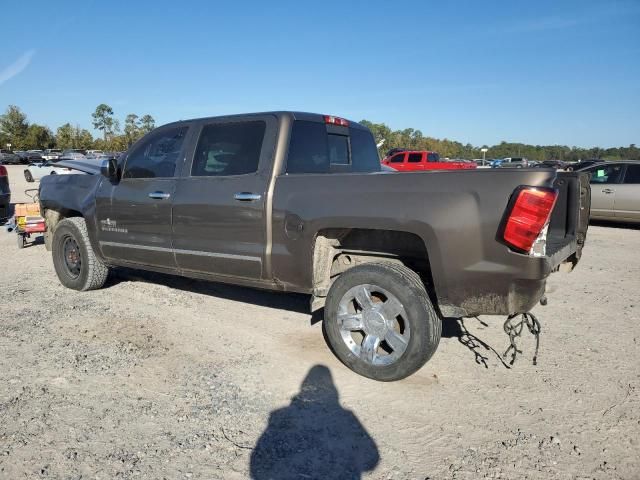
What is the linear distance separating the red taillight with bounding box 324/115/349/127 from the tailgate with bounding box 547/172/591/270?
79.9 inches

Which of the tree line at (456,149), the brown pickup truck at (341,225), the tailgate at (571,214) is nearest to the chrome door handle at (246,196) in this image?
the brown pickup truck at (341,225)

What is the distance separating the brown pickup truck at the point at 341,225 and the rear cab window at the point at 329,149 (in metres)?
0.02

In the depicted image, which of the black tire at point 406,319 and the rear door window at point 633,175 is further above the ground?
the rear door window at point 633,175

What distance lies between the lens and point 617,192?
10781mm

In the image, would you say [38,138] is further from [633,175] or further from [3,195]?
→ [633,175]

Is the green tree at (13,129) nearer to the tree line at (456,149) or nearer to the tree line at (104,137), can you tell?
the tree line at (104,137)

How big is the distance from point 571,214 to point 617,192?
8.37 m

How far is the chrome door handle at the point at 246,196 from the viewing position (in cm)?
384

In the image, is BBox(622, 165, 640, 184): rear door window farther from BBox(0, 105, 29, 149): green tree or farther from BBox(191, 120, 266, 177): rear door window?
BBox(0, 105, 29, 149): green tree

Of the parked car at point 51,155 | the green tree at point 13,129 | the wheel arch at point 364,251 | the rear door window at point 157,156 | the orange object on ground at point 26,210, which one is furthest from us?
the green tree at point 13,129

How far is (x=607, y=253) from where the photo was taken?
805 cm

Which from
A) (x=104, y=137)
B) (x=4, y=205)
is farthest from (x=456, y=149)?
(x=4, y=205)

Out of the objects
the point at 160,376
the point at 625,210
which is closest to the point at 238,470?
the point at 160,376

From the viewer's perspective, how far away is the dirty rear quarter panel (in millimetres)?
2914
